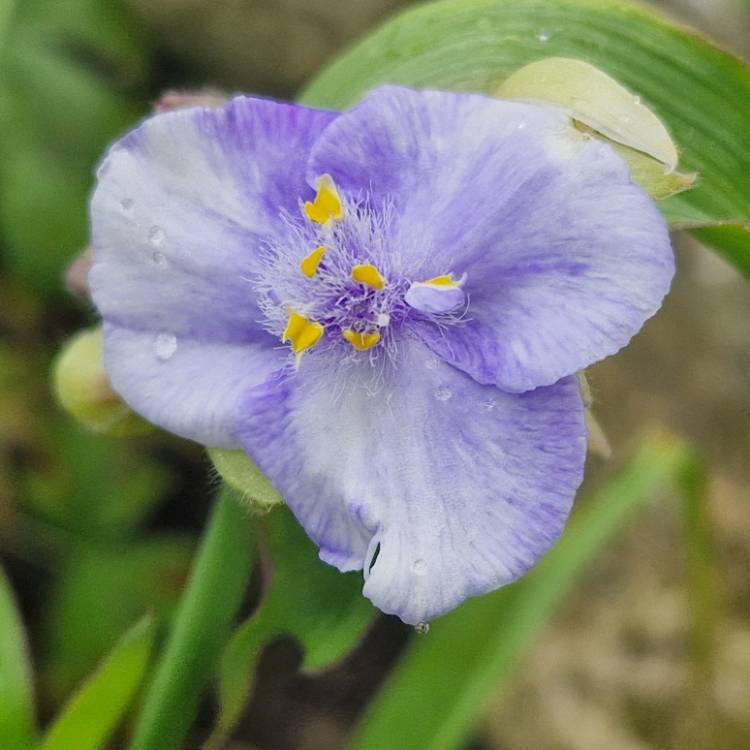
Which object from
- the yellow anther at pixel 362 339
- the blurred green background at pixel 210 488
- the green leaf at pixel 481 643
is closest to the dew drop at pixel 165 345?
the yellow anther at pixel 362 339

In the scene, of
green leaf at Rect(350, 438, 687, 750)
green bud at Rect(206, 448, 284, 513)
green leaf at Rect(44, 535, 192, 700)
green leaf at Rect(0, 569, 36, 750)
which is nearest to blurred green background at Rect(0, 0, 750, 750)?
green leaf at Rect(44, 535, 192, 700)

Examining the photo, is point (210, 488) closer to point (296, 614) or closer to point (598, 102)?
point (296, 614)

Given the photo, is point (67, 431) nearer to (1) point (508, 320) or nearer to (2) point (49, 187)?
(2) point (49, 187)

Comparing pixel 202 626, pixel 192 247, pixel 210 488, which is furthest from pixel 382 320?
pixel 210 488

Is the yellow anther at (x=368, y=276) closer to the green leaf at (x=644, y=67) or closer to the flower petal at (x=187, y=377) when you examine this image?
the flower petal at (x=187, y=377)

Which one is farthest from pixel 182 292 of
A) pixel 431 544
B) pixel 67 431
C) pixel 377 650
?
pixel 377 650
